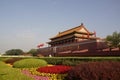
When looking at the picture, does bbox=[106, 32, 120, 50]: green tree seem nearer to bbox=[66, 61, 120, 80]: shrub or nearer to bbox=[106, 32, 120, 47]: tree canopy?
bbox=[106, 32, 120, 47]: tree canopy

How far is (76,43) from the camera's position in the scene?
1155 inches

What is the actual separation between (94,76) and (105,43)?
2040 cm

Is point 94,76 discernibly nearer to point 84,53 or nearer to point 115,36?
point 84,53

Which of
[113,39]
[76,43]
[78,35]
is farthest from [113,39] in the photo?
[78,35]

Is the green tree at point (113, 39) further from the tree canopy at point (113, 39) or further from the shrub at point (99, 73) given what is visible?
the shrub at point (99, 73)

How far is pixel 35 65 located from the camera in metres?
13.9

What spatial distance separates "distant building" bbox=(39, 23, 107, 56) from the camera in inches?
959

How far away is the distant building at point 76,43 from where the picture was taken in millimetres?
24366

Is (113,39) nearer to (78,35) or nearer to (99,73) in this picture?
(78,35)

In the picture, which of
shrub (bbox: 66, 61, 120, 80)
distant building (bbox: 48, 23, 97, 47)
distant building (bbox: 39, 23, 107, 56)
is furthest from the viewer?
distant building (bbox: 48, 23, 97, 47)

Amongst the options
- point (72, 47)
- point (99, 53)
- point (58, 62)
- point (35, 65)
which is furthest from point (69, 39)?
point (35, 65)

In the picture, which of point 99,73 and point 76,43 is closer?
point 99,73

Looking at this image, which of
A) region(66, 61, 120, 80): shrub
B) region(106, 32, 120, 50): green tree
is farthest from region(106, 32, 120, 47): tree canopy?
region(66, 61, 120, 80): shrub

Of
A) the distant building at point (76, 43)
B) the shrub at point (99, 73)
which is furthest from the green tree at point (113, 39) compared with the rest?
the shrub at point (99, 73)
